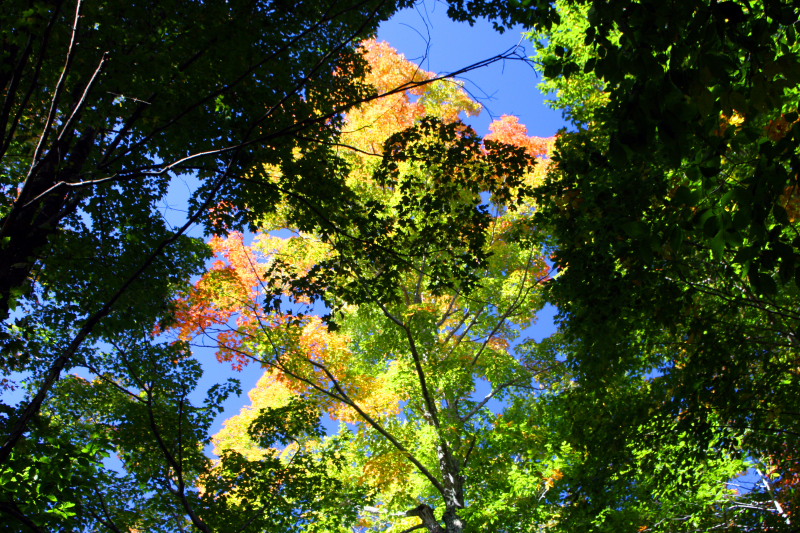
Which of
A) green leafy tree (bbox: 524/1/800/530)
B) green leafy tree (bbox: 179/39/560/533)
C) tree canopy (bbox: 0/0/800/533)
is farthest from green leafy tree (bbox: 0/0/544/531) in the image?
green leafy tree (bbox: 524/1/800/530)

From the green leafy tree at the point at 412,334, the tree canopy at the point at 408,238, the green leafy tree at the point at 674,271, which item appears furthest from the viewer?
the green leafy tree at the point at 412,334

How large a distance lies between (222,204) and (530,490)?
650 cm

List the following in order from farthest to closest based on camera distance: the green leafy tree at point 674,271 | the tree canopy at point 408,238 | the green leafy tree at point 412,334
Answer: the green leafy tree at point 412,334 < the green leafy tree at point 674,271 < the tree canopy at point 408,238

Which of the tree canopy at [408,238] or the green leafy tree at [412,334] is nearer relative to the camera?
the tree canopy at [408,238]

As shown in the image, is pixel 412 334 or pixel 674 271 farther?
pixel 412 334

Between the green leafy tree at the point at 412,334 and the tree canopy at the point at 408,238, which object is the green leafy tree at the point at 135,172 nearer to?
the tree canopy at the point at 408,238

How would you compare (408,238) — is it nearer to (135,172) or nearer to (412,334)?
(135,172)

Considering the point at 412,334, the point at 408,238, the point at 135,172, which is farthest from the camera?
the point at 412,334

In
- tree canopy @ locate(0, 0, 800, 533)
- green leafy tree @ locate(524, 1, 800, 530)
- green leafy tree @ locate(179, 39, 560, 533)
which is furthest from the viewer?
green leafy tree @ locate(179, 39, 560, 533)

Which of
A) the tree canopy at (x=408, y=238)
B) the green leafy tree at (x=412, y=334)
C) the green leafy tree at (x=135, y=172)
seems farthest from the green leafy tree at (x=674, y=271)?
the green leafy tree at (x=135, y=172)

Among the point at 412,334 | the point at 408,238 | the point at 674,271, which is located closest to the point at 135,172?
the point at 408,238

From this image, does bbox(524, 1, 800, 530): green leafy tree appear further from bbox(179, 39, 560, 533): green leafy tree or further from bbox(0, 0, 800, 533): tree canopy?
bbox(179, 39, 560, 533): green leafy tree

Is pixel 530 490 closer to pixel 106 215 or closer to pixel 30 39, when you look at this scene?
pixel 106 215

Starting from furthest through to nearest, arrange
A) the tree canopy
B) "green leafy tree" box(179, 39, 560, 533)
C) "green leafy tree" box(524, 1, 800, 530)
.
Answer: "green leafy tree" box(179, 39, 560, 533) → "green leafy tree" box(524, 1, 800, 530) → the tree canopy
